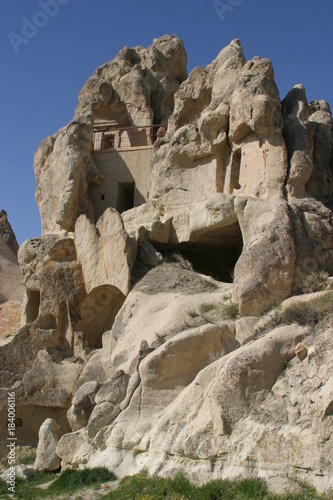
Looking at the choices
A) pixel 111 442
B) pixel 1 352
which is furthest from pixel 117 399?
pixel 1 352

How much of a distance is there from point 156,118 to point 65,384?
11172 millimetres

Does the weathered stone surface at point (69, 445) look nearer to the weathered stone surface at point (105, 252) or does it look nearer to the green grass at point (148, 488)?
the green grass at point (148, 488)

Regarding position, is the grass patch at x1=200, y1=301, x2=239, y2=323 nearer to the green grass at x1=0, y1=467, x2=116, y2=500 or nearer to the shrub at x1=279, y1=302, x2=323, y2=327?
the shrub at x1=279, y1=302, x2=323, y2=327

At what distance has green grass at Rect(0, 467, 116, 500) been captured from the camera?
10.2 m

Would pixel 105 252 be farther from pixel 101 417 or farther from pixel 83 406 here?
pixel 101 417

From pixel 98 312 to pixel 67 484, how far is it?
6.75m

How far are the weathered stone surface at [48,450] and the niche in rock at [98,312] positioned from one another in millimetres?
3741

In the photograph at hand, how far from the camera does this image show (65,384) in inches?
608

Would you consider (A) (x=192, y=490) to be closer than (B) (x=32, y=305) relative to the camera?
Yes

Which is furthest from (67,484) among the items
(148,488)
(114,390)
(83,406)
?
(148,488)

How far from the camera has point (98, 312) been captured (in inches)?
667

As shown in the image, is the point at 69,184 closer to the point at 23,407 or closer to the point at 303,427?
the point at 23,407

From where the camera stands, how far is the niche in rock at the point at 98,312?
1670 centimetres

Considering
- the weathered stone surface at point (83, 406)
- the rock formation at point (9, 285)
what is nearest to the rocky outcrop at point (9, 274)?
the rock formation at point (9, 285)
